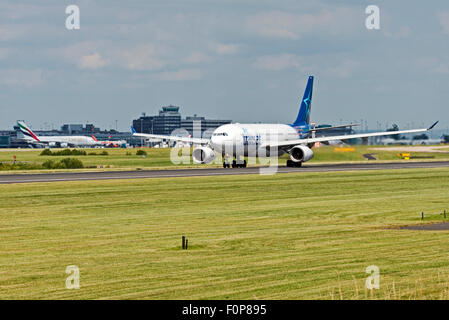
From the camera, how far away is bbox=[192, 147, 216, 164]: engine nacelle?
280 feet

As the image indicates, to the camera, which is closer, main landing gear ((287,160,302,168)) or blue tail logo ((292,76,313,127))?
main landing gear ((287,160,302,168))

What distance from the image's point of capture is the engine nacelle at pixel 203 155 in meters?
85.2

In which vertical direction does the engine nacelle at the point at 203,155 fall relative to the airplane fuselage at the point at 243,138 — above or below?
below

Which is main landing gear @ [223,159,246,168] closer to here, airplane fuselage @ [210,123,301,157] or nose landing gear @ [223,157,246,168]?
nose landing gear @ [223,157,246,168]

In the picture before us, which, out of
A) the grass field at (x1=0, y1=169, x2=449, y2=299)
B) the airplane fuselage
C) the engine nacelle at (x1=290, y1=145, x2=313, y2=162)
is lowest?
the grass field at (x1=0, y1=169, x2=449, y2=299)

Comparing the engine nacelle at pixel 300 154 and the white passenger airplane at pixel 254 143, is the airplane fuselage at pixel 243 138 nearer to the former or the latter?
the white passenger airplane at pixel 254 143

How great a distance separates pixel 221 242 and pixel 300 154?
56901 mm

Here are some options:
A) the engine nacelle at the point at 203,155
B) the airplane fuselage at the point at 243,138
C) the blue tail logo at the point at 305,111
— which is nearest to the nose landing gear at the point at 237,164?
the airplane fuselage at the point at 243,138

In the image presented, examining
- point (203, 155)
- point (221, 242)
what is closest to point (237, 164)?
point (203, 155)

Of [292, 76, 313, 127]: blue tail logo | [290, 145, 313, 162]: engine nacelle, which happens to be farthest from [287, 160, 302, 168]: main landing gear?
[292, 76, 313, 127]: blue tail logo

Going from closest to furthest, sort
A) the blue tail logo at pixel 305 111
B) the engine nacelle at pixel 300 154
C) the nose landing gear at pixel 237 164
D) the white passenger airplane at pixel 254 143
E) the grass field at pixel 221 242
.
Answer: the grass field at pixel 221 242 → the white passenger airplane at pixel 254 143 → the engine nacelle at pixel 300 154 → the nose landing gear at pixel 237 164 → the blue tail logo at pixel 305 111

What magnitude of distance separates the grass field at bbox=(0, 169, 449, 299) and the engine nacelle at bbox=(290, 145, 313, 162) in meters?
28.7

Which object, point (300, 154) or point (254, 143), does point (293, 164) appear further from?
point (254, 143)

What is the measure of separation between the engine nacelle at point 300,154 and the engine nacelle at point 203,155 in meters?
8.81
